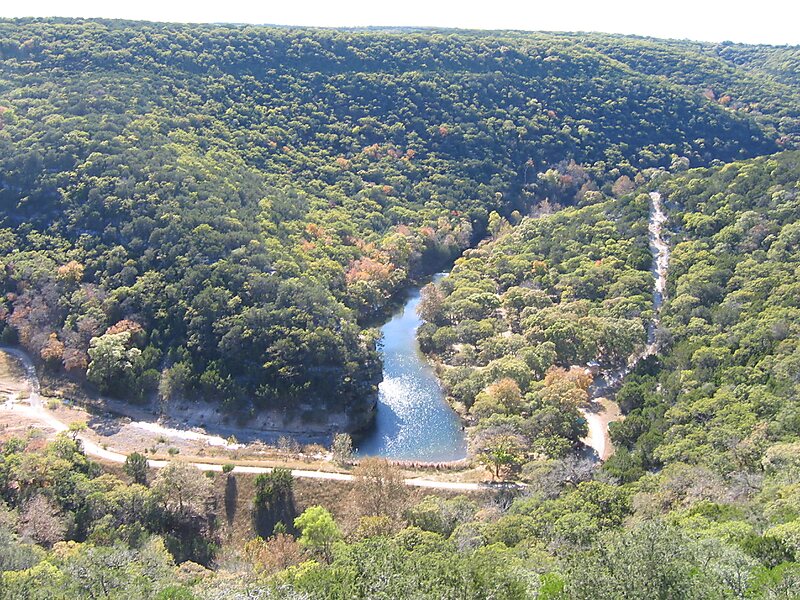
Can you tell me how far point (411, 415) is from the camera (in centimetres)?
6269

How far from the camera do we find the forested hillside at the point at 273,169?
210ft

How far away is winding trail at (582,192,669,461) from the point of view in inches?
2229

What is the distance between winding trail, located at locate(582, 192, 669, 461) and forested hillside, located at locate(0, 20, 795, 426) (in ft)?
68.4

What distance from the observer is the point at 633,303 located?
69562 mm

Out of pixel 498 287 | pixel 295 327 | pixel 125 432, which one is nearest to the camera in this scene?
pixel 125 432

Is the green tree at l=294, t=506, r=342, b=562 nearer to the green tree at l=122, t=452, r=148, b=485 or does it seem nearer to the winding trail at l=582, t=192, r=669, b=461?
the green tree at l=122, t=452, r=148, b=485

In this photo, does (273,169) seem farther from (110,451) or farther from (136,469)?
(136,469)

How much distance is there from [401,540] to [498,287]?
2014 inches

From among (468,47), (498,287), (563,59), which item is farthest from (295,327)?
(563,59)

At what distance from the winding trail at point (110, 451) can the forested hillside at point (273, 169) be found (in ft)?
10.6

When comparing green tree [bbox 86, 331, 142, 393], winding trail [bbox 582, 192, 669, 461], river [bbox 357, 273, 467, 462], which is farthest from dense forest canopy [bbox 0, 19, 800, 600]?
river [bbox 357, 273, 467, 462]

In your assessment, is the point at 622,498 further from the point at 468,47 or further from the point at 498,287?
the point at 468,47

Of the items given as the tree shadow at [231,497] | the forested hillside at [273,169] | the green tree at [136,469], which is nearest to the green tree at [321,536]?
the tree shadow at [231,497]

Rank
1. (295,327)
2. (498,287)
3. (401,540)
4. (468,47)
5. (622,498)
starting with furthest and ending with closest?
1. (468,47)
2. (498,287)
3. (295,327)
4. (622,498)
5. (401,540)
